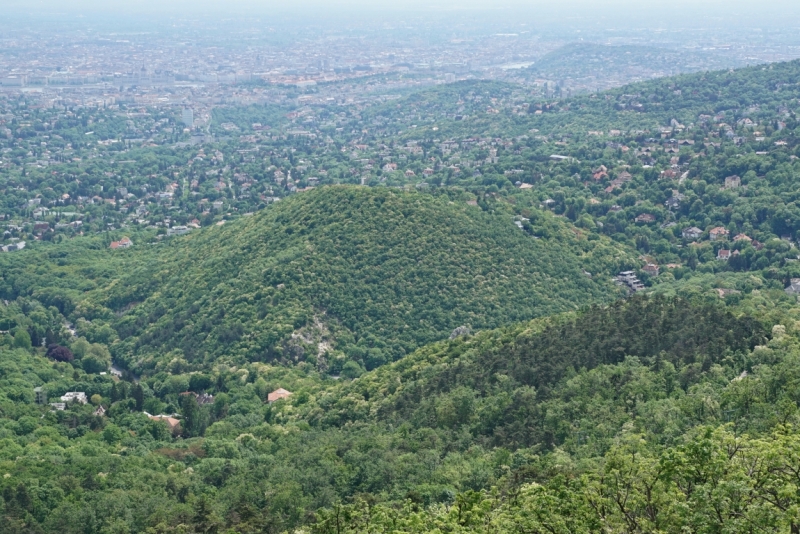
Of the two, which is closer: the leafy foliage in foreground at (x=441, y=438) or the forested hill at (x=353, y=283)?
the leafy foliage in foreground at (x=441, y=438)

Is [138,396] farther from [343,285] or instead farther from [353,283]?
[353,283]

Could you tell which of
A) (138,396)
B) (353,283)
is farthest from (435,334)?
(138,396)

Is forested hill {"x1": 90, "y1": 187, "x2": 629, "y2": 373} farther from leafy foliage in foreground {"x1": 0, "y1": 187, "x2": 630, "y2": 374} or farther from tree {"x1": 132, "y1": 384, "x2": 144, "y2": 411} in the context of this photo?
Result: tree {"x1": 132, "y1": 384, "x2": 144, "y2": 411}

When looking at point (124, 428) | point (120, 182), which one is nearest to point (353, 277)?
point (124, 428)

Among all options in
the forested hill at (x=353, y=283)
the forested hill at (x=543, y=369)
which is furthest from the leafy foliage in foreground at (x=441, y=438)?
the forested hill at (x=353, y=283)

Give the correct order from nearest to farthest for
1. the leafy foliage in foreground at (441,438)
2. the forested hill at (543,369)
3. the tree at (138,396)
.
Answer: the leafy foliage in foreground at (441,438), the forested hill at (543,369), the tree at (138,396)

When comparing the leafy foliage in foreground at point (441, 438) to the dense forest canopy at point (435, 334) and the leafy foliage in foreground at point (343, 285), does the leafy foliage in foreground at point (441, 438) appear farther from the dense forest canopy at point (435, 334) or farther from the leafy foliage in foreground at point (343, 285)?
the leafy foliage in foreground at point (343, 285)

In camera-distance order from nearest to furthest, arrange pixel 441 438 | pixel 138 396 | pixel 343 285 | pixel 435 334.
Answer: pixel 441 438 → pixel 138 396 → pixel 435 334 → pixel 343 285

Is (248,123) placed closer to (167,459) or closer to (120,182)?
(120,182)
